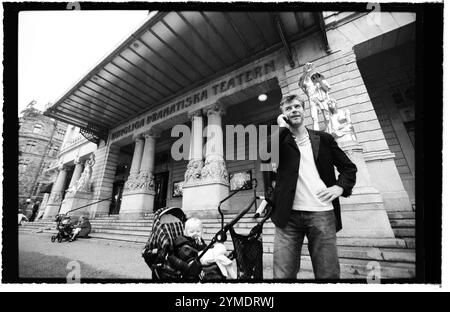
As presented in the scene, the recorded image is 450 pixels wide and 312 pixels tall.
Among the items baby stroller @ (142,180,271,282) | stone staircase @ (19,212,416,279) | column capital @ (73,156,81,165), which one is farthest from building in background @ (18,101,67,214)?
column capital @ (73,156,81,165)

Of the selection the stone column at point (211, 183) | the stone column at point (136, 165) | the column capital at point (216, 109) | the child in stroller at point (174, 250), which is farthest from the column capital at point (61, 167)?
the child in stroller at point (174, 250)

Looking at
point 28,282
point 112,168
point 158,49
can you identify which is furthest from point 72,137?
point 28,282

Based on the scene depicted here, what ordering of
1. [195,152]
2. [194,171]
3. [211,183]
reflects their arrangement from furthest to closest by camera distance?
[195,152] < [194,171] < [211,183]

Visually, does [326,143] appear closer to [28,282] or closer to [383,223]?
[383,223]

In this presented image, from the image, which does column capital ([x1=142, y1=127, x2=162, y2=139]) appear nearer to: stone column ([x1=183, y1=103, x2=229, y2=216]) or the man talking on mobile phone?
stone column ([x1=183, y1=103, x2=229, y2=216])

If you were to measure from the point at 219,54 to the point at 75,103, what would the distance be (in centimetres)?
844

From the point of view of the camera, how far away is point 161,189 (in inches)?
522

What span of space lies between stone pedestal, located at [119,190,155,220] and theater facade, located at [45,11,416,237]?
0.05 m

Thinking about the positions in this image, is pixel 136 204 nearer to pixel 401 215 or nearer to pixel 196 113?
pixel 196 113

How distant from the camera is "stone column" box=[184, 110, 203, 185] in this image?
7.53 m

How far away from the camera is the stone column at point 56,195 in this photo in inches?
510

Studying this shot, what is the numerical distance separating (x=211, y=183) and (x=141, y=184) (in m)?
4.88

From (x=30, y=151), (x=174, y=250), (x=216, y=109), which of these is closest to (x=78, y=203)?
(x=30, y=151)

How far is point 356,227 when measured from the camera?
3.38 meters
